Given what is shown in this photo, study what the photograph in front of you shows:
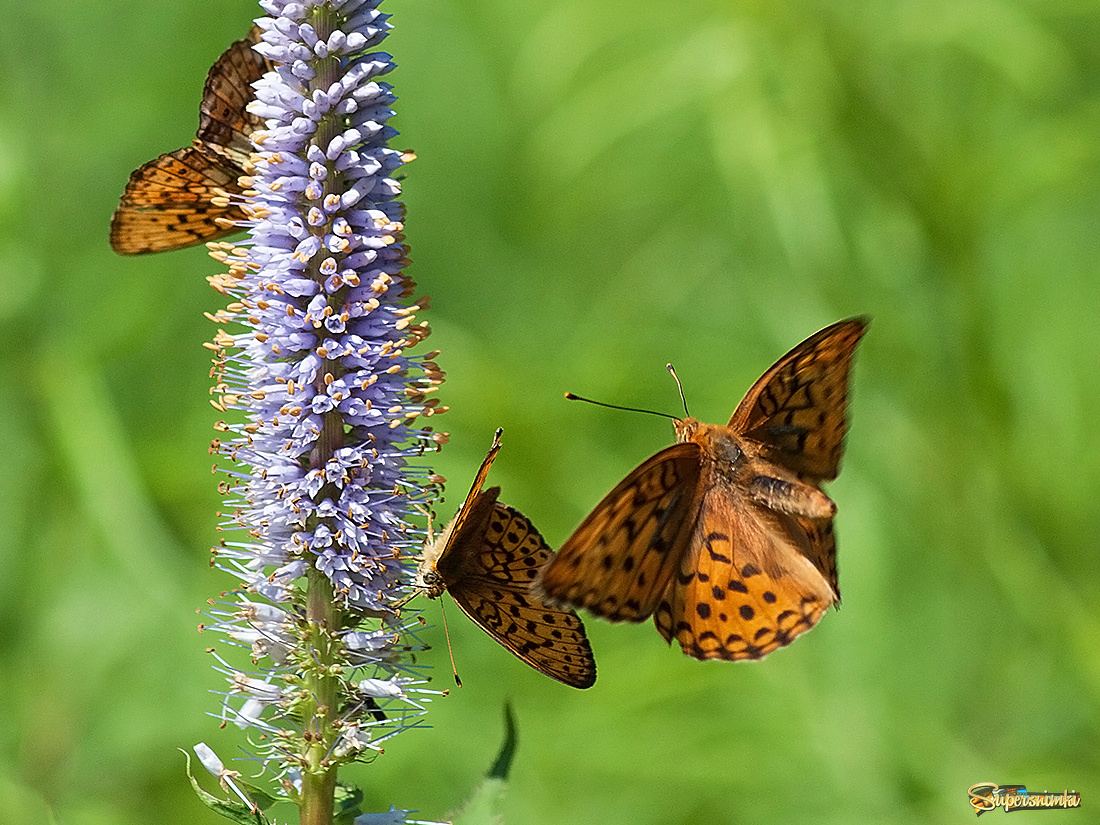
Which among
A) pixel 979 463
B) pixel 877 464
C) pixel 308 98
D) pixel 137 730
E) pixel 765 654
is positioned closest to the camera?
pixel 308 98

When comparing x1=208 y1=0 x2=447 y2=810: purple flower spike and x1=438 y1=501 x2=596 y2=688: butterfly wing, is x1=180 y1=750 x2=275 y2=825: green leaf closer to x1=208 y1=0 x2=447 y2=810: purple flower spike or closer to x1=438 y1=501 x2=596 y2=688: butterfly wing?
x1=208 y1=0 x2=447 y2=810: purple flower spike

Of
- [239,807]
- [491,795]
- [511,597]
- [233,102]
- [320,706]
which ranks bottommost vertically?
[491,795]

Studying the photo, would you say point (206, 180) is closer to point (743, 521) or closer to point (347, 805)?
point (347, 805)

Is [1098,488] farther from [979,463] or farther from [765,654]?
[765,654]

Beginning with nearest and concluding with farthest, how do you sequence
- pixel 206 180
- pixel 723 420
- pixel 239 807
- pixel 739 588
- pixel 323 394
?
pixel 239 807 < pixel 323 394 < pixel 206 180 < pixel 739 588 < pixel 723 420

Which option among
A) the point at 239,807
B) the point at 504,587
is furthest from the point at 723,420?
the point at 239,807

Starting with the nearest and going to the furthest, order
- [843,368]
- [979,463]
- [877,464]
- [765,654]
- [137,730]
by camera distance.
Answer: [765,654]
[843,368]
[979,463]
[877,464]
[137,730]

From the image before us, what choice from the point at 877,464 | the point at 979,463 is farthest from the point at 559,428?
the point at 979,463
